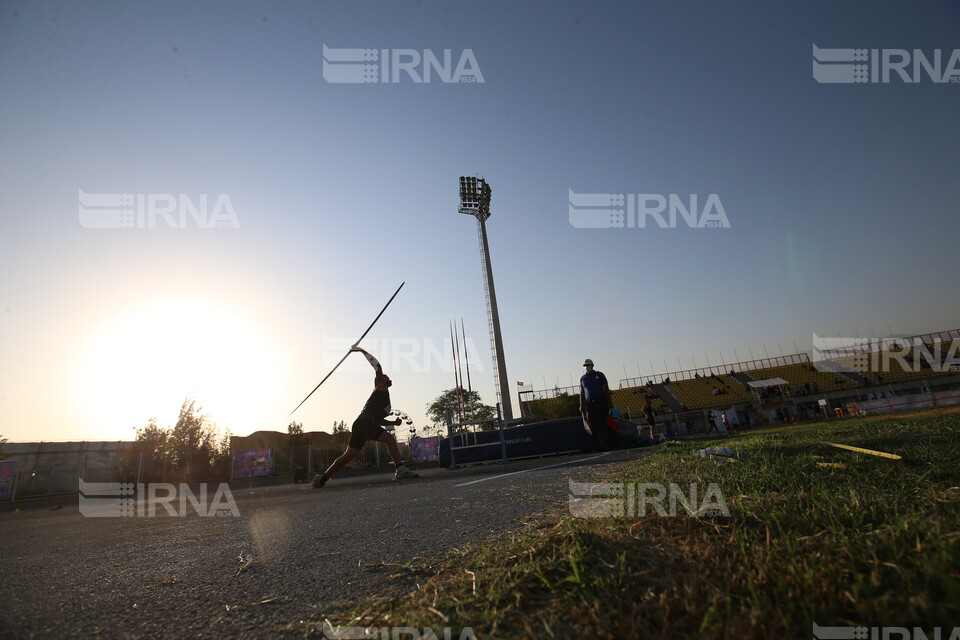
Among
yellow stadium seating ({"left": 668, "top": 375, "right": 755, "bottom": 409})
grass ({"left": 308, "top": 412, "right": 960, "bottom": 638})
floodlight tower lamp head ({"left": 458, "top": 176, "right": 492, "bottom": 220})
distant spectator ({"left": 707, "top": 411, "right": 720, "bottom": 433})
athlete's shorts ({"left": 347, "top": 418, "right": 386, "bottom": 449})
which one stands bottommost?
distant spectator ({"left": 707, "top": 411, "right": 720, "bottom": 433})

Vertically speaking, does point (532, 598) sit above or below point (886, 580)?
below

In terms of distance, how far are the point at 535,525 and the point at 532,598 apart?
1053mm

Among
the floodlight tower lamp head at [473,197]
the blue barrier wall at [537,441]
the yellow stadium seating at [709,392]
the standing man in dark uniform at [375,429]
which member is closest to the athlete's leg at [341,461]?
the standing man in dark uniform at [375,429]

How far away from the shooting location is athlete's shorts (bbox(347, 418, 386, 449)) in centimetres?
858

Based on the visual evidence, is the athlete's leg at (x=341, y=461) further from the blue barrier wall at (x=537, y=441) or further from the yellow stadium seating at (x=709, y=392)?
the yellow stadium seating at (x=709, y=392)

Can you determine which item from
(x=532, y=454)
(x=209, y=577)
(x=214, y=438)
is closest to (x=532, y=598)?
(x=209, y=577)

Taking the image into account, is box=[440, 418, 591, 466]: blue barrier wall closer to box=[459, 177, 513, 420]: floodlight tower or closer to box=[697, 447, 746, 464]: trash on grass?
box=[697, 447, 746, 464]: trash on grass

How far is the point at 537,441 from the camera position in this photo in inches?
570

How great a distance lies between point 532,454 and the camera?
14391 millimetres

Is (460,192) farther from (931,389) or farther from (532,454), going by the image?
(931,389)

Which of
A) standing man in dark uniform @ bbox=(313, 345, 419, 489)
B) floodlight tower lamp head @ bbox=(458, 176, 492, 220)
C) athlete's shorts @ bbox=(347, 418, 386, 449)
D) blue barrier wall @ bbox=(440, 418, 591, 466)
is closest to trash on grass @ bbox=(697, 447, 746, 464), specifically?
standing man in dark uniform @ bbox=(313, 345, 419, 489)

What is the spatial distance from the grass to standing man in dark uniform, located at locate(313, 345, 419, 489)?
711cm

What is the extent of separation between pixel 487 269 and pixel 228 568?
1341 inches

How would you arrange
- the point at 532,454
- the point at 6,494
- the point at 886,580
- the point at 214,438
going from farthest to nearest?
the point at 214,438 < the point at 6,494 < the point at 532,454 < the point at 886,580
